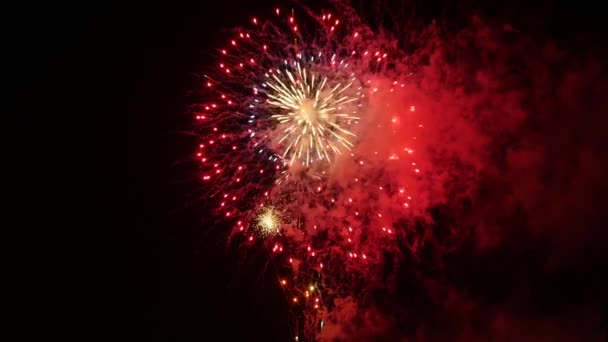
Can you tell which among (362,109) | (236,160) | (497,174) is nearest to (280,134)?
(236,160)

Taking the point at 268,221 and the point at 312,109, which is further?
the point at 268,221

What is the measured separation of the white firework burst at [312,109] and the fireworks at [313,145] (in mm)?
16

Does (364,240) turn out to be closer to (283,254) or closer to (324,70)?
(283,254)

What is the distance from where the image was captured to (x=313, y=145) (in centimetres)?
667

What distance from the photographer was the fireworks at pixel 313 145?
21.5 feet

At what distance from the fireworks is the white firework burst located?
0.05 ft

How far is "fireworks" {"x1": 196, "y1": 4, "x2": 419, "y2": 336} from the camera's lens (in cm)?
657

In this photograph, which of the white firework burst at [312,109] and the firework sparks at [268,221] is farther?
the firework sparks at [268,221]

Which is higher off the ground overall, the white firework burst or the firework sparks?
the white firework burst

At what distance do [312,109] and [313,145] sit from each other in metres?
0.57

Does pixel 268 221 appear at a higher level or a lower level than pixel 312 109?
lower

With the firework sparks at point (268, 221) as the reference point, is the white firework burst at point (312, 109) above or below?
above

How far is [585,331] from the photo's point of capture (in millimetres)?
7629

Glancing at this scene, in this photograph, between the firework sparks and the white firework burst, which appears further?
the firework sparks
